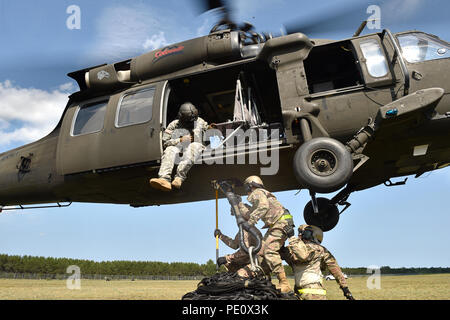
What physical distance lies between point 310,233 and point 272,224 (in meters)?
0.81

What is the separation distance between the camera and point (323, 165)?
4.93 meters

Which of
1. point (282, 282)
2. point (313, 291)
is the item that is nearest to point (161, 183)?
point (282, 282)

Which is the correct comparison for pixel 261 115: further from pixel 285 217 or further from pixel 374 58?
pixel 285 217

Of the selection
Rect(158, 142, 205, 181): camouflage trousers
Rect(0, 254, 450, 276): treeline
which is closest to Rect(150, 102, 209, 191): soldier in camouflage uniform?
Rect(158, 142, 205, 181): camouflage trousers

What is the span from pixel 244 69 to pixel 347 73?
7.18 feet

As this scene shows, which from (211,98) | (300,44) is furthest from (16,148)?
(300,44)

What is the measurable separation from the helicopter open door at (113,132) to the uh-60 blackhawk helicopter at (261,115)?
22 millimetres

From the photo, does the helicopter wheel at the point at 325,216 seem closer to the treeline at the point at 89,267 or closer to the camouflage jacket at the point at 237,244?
the camouflage jacket at the point at 237,244

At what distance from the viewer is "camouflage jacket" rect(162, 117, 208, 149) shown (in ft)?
19.1

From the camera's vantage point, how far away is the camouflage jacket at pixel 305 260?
Result: 5355 millimetres

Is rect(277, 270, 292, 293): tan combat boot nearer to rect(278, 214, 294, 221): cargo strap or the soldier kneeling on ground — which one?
the soldier kneeling on ground
